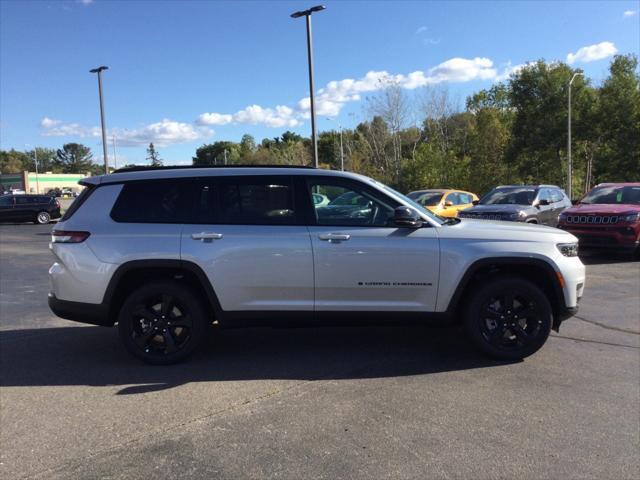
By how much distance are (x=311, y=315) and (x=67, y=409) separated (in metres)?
2.17

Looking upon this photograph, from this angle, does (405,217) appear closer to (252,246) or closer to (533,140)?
(252,246)

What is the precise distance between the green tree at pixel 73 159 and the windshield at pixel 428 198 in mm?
164397

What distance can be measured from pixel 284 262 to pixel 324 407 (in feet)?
4.48

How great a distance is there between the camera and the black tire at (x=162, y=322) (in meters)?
4.87

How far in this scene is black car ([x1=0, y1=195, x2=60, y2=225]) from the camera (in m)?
27.3

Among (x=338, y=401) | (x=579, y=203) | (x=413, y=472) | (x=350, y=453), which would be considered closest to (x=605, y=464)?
(x=413, y=472)

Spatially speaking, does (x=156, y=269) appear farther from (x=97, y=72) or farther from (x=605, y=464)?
(x=97, y=72)

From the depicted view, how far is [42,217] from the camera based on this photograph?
1105 inches

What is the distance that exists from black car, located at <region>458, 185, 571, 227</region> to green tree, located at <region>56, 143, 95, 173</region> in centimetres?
16825

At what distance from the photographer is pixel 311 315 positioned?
4836 millimetres

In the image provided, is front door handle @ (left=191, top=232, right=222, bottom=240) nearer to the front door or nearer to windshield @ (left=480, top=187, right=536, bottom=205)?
the front door

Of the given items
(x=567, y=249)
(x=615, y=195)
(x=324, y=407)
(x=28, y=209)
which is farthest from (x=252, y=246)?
(x=28, y=209)

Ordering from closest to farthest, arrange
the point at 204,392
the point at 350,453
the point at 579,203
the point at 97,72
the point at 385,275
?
the point at 350,453 → the point at 204,392 → the point at 385,275 → the point at 579,203 → the point at 97,72

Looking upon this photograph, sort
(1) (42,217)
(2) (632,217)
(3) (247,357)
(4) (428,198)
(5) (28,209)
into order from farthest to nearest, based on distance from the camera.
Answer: (1) (42,217) → (5) (28,209) → (4) (428,198) → (2) (632,217) → (3) (247,357)
